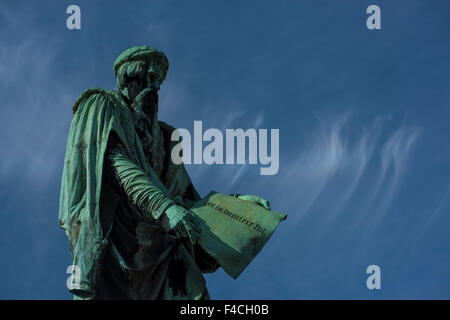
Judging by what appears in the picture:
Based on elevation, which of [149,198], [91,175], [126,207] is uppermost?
[91,175]

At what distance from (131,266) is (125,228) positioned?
58cm

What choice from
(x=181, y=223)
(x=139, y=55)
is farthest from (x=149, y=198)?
(x=139, y=55)

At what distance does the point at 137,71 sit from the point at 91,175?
216cm

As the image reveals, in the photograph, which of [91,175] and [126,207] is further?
[126,207]

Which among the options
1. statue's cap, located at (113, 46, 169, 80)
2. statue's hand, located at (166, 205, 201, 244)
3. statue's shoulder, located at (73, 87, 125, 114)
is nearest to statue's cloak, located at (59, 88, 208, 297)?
statue's shoulder, located at (73, 87, 125, 114)

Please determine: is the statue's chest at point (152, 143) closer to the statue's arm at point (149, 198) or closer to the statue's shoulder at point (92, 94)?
the statue's shoulder at point (92, 94)

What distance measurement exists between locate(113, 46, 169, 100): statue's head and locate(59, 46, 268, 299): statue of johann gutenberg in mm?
15

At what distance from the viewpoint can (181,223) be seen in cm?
1324

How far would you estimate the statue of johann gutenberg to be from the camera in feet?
43.9

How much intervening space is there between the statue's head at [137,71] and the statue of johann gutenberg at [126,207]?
15 millimetres

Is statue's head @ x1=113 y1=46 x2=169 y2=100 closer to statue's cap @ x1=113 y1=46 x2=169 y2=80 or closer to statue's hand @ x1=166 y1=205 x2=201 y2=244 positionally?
statue's cap @ x1=113 y1=46 x2=169 y2=80

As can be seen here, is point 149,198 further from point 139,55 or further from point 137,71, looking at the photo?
point 139,55

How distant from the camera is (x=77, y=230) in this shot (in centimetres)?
1348
